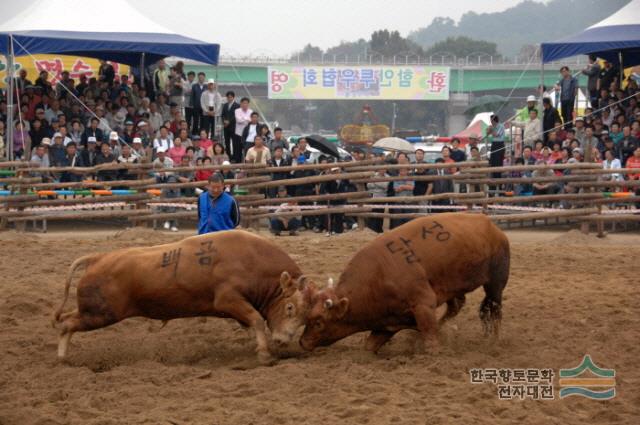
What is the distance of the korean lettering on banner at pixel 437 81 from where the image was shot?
42.6 metres

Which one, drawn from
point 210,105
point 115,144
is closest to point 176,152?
point 115,144

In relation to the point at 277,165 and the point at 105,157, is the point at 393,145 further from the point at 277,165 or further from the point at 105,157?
the point at 105,157

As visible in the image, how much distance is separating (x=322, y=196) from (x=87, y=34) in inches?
230

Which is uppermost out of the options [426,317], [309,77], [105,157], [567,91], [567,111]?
[309,77]

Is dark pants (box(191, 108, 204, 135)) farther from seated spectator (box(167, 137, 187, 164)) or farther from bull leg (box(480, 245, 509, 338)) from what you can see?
bull leg (box(480, 245, 509, 338))

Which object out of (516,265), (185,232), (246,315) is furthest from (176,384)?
(185,232)

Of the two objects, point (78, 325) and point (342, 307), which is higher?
point (342, 307)

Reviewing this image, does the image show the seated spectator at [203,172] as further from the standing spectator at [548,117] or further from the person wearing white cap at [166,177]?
the standing spectator at [548,117]

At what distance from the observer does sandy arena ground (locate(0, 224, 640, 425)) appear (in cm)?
625

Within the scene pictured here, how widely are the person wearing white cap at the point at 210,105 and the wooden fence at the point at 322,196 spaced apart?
3.70 m

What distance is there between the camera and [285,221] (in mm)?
16219

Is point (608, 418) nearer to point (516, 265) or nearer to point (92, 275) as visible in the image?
point (92, 275)

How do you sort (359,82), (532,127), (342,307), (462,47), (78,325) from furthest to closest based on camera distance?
1. (462,47)
2. (359,82)
3. (532,127)
4. (78,325)
5. (342,307)

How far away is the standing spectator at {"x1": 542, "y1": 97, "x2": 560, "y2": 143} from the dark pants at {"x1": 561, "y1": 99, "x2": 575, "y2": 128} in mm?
290
